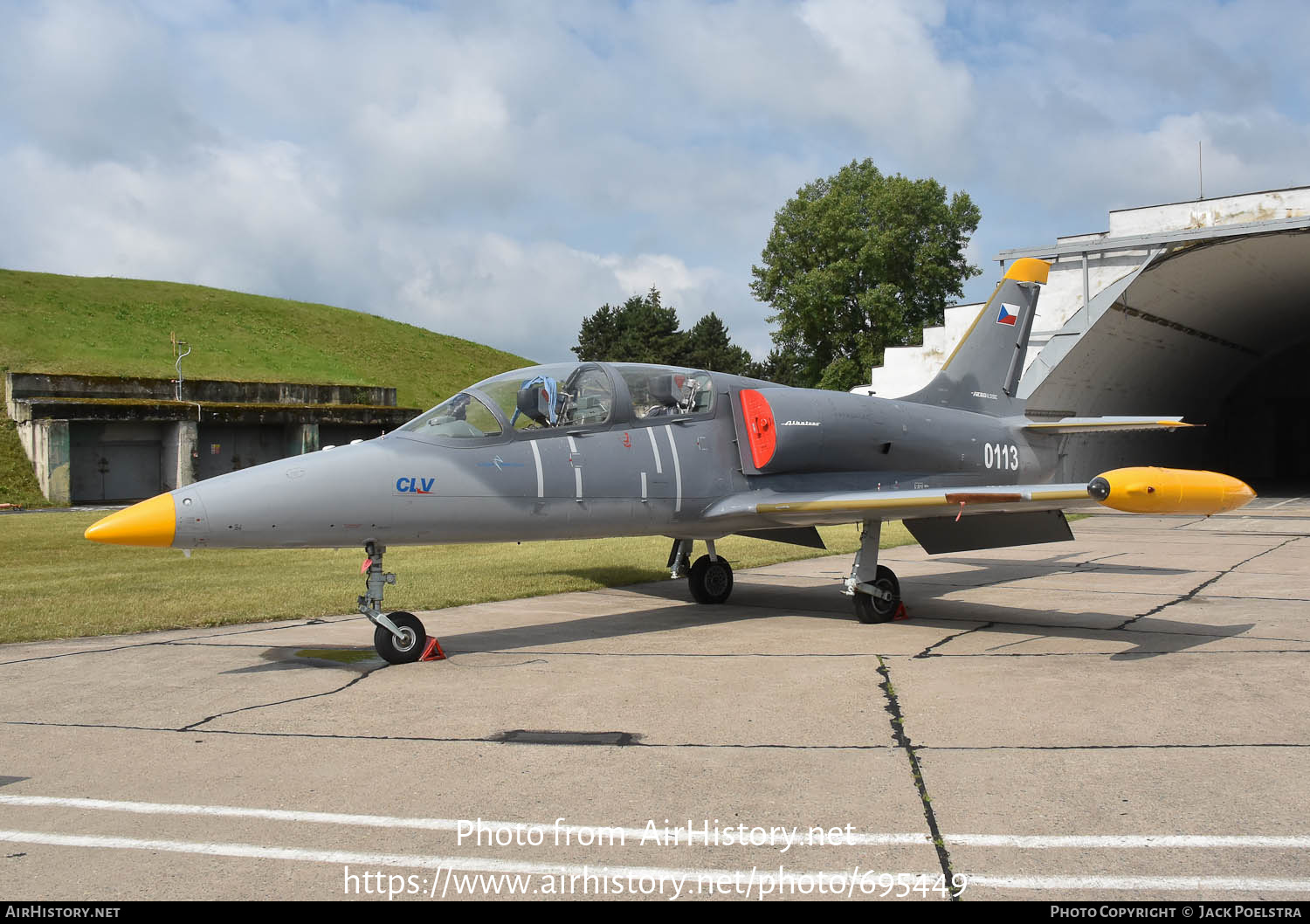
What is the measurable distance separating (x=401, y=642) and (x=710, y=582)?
4.98 m

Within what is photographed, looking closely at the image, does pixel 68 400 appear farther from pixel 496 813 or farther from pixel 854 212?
pixel 854 212

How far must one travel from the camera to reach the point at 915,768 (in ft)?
17.6

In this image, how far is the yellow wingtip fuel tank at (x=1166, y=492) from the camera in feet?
24.9

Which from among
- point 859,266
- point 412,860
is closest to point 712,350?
point 859,266

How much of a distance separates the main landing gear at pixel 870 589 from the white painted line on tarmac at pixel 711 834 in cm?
633

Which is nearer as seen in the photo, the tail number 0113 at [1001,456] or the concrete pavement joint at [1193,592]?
the concrete pavement joint at [1193,592]

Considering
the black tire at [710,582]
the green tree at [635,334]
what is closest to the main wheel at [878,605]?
the black tire at [710,582]

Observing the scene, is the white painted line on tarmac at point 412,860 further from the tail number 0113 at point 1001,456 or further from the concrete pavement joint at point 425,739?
the tail number 0113 at point 1001,456

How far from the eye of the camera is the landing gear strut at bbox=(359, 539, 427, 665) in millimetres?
8359

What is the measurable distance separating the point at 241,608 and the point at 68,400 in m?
31.1

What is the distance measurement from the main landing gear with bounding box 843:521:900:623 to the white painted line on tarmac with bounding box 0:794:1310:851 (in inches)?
249

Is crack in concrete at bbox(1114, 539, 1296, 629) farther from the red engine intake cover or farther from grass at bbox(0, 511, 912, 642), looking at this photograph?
grass at bbox(0, 511, 912, 642)

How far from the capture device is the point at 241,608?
11.6 meters
